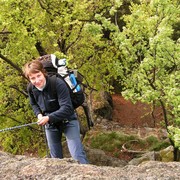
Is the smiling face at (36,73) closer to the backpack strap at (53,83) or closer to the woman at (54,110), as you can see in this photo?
A: the woman at (54,110)

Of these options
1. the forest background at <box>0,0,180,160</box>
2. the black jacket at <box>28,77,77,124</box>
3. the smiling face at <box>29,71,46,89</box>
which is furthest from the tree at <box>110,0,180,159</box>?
the smiling face at <box>29,71,46,89</box>

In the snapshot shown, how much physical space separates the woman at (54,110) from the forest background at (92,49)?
1.62 meters

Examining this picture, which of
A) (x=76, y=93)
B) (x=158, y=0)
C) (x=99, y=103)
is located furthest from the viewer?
(x=99, y=103)

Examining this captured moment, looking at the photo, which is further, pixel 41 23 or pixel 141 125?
pixel 141 125

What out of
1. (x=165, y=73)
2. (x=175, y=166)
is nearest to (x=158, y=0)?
(x=165, y=73)

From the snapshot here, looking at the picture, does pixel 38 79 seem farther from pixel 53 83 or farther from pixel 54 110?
pixel 54 110

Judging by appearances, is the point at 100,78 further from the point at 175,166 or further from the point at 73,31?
the point at 175,166

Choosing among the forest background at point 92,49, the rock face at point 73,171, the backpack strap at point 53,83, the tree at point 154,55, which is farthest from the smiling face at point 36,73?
the tree at point 154,55

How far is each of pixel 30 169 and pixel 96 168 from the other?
0.68 m

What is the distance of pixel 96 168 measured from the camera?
3.70 meters

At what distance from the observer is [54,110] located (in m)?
5.60

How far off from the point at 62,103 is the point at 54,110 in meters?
0.35

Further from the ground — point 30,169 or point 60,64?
point 60,64

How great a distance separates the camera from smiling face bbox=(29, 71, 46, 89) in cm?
520
